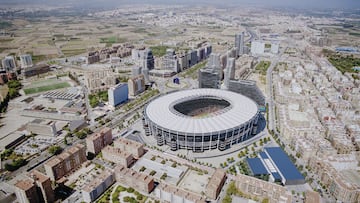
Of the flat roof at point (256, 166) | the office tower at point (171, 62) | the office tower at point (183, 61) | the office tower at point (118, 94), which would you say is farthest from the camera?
the office tower at point (183, 61)

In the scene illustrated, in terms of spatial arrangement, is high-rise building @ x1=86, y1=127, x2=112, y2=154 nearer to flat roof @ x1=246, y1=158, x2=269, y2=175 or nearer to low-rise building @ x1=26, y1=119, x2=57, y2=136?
low-rise building @ x1=26, y1=119, x2=57, y2=136

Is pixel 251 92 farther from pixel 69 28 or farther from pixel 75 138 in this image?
pixel 69 28

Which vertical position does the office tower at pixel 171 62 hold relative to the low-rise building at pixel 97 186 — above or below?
above

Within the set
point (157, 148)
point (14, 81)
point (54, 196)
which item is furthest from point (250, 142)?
point (14, 81)

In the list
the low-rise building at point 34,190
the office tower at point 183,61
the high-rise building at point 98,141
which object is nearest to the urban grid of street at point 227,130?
the high-rise building at point 98,141

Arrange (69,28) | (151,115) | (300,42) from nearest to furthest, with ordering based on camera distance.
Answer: (151,115) < (300,42) < (69,28)

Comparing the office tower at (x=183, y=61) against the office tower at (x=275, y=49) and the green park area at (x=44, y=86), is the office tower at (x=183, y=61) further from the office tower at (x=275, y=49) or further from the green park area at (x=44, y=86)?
the office tower at (x=275, y=49)

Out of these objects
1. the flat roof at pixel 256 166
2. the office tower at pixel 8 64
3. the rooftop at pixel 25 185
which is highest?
the office tower at pixel 8 64

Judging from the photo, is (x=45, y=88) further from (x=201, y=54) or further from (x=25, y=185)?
(x=201, y=54)
